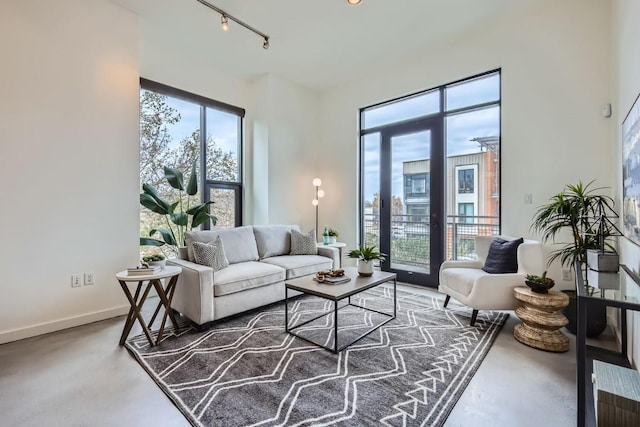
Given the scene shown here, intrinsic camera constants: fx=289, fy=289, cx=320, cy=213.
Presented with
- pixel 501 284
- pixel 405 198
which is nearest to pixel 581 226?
pixel 501 284

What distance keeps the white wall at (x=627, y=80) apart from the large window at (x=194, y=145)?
4.43 metres

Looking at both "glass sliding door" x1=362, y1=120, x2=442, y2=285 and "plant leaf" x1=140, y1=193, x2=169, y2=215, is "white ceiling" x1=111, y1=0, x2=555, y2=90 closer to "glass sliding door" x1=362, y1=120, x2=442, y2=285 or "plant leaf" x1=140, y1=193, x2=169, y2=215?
"glass sliding door" x1=362, y1=120, x2=442, y2=285

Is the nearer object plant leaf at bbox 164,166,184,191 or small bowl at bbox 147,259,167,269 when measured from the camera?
small bowl at bbox 147,259,167,269

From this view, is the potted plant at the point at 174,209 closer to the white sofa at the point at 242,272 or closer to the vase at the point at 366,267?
the white sofa at the point at 242,272

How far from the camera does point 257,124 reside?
4.83m

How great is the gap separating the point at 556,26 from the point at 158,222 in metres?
5.19

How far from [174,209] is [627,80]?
4458 mm

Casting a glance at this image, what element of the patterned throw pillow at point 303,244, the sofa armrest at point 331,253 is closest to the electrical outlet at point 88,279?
the patterned throw pillow at point 303,244

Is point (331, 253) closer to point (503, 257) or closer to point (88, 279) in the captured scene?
point (503, 257)

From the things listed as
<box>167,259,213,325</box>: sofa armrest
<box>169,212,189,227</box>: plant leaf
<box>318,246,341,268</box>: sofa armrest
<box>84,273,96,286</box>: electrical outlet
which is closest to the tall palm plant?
<box>318,246,341,268</box>: sofa armrest

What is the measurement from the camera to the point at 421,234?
426 centimetres

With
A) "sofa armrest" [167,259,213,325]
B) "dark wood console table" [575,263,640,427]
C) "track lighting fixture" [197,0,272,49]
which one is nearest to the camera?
"dark wood console table" [575,263,640,427]

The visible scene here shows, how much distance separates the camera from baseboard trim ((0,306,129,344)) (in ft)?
8.13

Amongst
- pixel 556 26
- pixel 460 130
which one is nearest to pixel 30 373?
pixel 460 130
